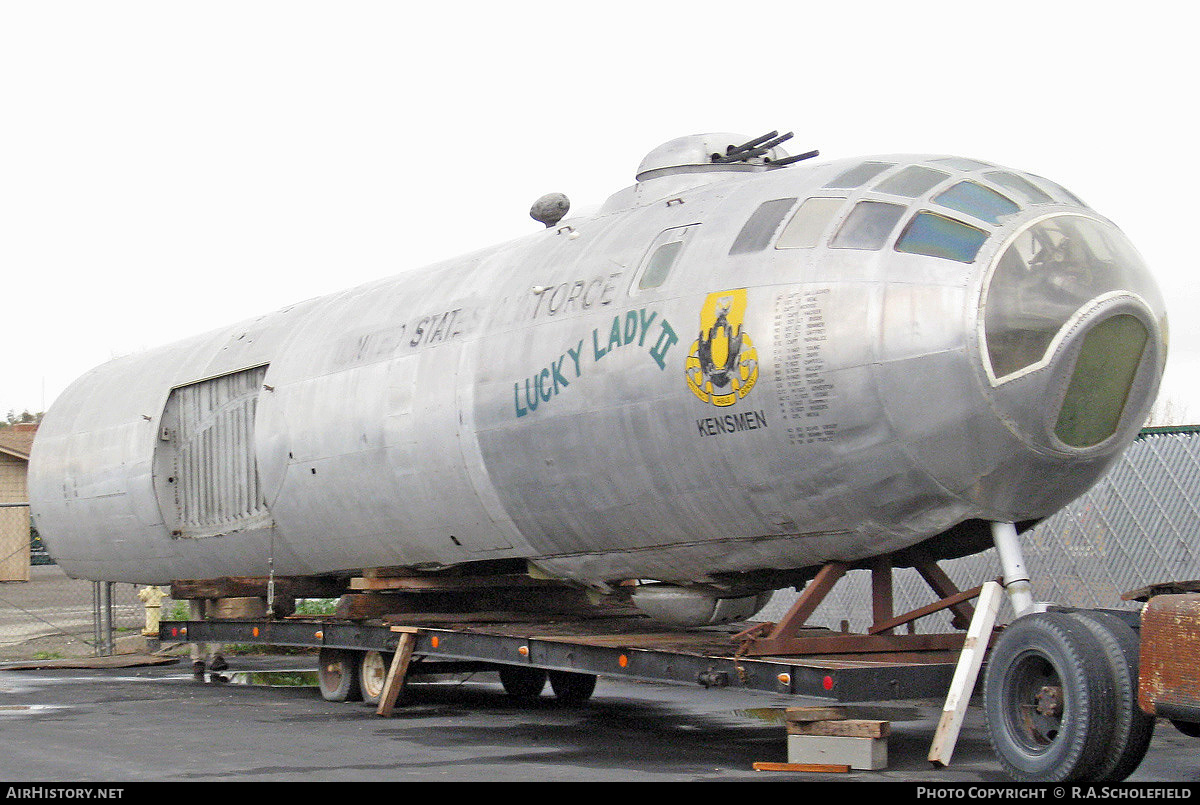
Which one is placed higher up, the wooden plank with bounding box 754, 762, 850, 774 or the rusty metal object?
the rusty metal object

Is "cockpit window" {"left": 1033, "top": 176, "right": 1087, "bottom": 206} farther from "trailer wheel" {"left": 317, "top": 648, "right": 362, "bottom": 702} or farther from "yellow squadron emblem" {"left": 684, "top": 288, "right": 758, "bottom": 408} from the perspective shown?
"trailer wheel" {"left": 317, "top": 648, "right": 362, "bottom": 702}

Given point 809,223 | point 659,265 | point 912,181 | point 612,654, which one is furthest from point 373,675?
point 912,181

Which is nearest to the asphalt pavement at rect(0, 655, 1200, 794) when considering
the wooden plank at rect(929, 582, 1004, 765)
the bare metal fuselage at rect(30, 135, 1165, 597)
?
the wooden plank at rect(929, 582, 1004, 765)

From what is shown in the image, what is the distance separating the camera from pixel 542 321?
10945 mm

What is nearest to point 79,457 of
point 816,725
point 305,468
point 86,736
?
point 305,468

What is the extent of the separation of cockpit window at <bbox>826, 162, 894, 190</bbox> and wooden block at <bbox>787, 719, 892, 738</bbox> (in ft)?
12.1

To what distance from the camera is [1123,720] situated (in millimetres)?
7402

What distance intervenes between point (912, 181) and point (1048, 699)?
360cm

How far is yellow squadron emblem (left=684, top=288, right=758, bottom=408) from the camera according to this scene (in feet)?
29.8

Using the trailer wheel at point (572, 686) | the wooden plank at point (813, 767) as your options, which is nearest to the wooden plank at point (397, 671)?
the trailer wheel at point (572, 686)

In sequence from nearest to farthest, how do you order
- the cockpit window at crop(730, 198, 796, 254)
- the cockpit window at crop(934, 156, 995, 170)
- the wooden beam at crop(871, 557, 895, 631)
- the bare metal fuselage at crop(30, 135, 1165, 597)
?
the bare metal fuselage at crop(30, 135, 1165, 597)
the cockpit window at crop(934, 156, 995, 170)
the cockpit window at crop(730, 198, 796, 254)
the wooden beam at crop(871, 557, 895, 631)

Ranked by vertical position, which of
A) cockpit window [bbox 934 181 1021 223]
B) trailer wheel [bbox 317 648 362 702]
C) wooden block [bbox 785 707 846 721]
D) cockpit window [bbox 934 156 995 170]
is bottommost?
trailer wheel [bbox 317 648 362 702]

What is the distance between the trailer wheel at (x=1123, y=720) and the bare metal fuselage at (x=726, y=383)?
1.46 metres

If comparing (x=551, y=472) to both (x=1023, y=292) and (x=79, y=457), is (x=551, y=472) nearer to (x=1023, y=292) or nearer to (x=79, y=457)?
(x=1023, y=292)
